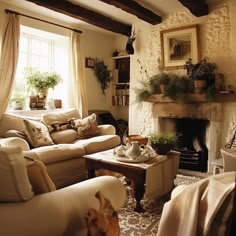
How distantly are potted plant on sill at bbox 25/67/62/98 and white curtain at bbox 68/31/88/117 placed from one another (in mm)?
503

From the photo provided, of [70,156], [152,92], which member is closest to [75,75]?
[152,92]

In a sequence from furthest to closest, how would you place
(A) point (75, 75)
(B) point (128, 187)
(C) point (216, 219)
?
(A) point (75, 75) → (B) point (128, 187) → (C) point (216, 219)

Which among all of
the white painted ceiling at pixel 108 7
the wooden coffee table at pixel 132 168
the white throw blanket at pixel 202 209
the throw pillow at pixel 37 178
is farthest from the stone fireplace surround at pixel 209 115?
the throw pillow at pixel 37 178

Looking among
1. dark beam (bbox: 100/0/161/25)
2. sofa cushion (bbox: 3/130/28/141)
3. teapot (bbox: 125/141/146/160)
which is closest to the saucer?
teapot (bbox: 125/141/146/160)

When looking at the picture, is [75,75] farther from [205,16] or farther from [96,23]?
[205,16]

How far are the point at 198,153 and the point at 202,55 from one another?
162 cm

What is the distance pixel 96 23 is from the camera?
449cm

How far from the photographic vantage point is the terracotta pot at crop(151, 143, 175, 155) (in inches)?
113

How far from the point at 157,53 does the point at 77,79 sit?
1580mm

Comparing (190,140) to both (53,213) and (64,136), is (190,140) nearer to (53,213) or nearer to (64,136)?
(64,136)

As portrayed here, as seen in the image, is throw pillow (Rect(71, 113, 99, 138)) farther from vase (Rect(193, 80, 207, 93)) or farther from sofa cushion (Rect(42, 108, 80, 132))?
vase (Rect(193, 80, 207, 93))

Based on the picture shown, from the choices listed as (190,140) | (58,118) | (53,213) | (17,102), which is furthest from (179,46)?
(53,213)

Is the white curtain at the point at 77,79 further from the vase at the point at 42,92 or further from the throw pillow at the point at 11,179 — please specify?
the throw pillow at the point at 11,179

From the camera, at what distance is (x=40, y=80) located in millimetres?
4285
